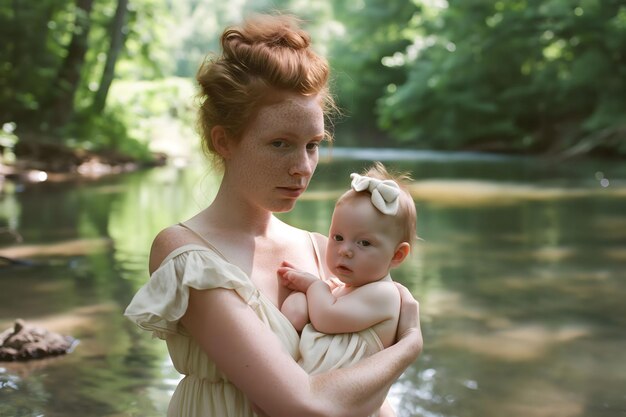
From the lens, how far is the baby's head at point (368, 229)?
1.86 metres

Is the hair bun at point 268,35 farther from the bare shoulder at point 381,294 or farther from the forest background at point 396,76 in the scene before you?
the forest background at point 396,76

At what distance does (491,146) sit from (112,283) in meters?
22.7

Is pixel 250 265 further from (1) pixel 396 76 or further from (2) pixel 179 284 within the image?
(1) pixel 396 76

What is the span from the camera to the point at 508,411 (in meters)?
3.86

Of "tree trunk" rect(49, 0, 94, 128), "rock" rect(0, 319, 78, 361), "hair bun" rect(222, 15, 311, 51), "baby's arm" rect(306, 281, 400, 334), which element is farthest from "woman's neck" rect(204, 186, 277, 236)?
"tree trunk" rect(49, 0, 94, 128)

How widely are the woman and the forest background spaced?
13151mm

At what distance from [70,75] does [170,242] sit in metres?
18.0

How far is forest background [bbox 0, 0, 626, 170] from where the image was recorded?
58.3 feet

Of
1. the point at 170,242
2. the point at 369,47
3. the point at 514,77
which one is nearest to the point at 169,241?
the point at 170,242

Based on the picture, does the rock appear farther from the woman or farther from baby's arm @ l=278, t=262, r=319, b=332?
baby's arm @ l=278, t=262, r=319, b=332

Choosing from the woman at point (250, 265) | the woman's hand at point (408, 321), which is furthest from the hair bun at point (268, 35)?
the woman's hand at point (408, 321)

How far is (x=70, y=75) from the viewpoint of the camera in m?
18.9

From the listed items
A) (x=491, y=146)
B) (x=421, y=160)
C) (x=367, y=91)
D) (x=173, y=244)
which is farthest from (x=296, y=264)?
(x=367, y=91)

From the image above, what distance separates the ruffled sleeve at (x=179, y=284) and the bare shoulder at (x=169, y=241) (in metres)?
0.03
